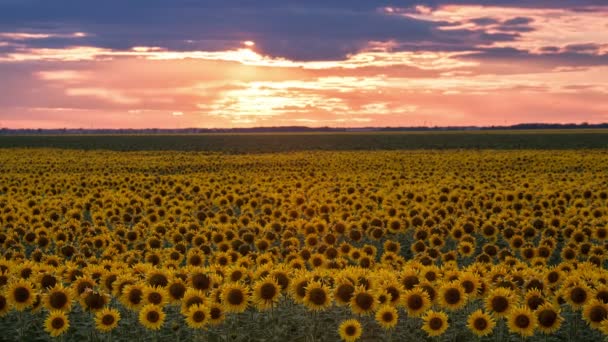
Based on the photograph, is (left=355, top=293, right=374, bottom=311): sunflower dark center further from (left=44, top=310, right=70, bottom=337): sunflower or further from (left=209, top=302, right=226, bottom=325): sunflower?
(left=44, top=310, right=70, bottom=337): sunflower

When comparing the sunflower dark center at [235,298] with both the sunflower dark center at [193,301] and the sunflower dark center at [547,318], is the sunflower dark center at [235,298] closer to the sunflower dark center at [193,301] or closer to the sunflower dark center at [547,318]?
the sunflower dark center at [193,301]

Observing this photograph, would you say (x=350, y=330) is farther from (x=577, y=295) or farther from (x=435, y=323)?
(x=577, y=295)

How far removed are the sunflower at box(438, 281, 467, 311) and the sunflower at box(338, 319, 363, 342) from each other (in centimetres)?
134

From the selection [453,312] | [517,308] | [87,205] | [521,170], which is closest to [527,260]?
[453,312]

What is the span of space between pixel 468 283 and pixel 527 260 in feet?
19.0

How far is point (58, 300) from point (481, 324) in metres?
5.60

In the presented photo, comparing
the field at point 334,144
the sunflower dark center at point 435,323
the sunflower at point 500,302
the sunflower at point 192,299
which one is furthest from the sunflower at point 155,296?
the field at point 334,144

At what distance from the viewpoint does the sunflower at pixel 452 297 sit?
30.7 ft

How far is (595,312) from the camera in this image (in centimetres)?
891

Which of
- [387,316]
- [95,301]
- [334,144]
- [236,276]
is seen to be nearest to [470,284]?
[387,316]

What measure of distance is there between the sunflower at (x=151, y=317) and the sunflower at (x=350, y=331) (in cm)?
233

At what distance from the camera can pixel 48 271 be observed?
10531 millimetres

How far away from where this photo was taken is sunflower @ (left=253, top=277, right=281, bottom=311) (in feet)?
30.8

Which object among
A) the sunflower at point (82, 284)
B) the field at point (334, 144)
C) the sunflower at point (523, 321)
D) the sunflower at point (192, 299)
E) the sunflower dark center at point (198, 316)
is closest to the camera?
the sunflower at point (523, 321)
